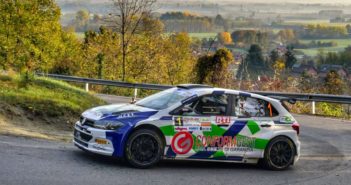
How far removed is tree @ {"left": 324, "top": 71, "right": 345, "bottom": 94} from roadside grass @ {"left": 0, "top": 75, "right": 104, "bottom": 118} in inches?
804

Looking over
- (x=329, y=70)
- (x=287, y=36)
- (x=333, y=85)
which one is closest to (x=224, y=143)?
(x=333, y=85)

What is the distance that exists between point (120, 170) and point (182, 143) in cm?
133

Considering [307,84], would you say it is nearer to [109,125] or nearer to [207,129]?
[207,129]

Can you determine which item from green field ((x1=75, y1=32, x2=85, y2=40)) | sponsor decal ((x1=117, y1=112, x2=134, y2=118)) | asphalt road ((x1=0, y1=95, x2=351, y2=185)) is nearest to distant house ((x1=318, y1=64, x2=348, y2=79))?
asphalt road ((x1=0, y1=95, x2=351, y2=185))

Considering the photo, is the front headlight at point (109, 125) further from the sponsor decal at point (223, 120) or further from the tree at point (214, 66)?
the tree at point (214, 66)

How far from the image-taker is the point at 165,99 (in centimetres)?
1146

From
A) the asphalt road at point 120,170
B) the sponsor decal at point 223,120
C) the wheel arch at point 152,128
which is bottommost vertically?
the asphalt road at point 120,170

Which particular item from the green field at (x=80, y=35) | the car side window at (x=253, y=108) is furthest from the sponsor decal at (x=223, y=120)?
the green field at (x=80, y=35)

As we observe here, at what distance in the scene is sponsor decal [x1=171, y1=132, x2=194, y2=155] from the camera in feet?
35.6

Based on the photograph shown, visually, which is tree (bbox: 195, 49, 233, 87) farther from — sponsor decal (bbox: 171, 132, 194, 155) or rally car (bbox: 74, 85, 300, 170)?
sponsor decal (bbox: 171, 132, 194, 155)

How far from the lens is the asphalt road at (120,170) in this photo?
30.6ft

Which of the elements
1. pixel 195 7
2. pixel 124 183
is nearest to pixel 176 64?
pixel 195 7

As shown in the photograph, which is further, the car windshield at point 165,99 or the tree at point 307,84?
the tree at point 307,84

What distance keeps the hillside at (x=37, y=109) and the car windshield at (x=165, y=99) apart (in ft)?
8.61
